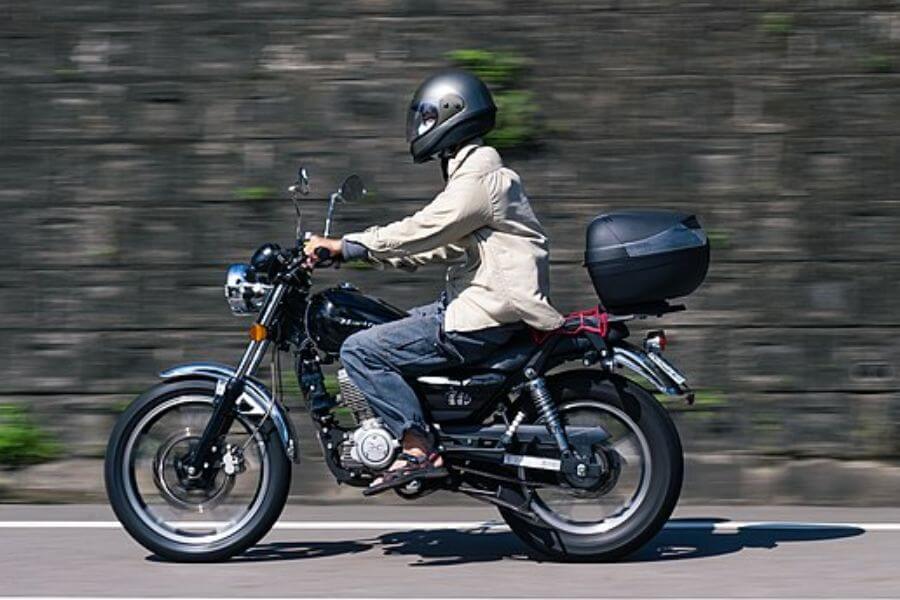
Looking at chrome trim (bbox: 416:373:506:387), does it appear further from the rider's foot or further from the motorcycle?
the rider's foot

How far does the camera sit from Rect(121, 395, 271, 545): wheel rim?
7.34m

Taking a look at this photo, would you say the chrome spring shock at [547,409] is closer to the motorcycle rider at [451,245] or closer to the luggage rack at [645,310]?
the motorcycle rider at [451,245]

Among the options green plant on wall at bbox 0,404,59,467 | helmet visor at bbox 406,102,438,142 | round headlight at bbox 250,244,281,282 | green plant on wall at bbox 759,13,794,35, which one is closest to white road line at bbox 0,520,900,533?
green plant on wall at bbox 0,404,59,467

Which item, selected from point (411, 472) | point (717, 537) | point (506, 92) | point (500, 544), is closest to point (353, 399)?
point (411, 472)

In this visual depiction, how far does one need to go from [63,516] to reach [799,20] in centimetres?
460

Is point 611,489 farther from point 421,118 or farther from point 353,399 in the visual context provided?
point 421,118

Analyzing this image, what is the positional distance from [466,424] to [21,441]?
2.90m

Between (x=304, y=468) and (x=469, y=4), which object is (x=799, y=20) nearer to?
(x=469, y=4)

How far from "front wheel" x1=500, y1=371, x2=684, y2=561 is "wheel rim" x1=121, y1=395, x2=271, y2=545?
117 centimetres

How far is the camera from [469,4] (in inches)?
357

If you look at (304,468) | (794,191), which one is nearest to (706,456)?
(794,191)

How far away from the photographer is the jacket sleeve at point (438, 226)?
7016 millimetres

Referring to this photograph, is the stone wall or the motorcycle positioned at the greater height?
the stone wall

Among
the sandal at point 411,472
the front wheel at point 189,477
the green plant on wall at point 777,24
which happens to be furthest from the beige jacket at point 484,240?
the green plant on wall at point 777,24
